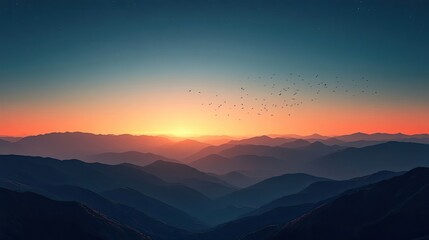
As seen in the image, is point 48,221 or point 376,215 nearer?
point 376,215

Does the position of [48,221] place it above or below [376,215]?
below

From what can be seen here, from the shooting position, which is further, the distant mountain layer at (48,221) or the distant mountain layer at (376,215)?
the distant mountain layer at (48,221)

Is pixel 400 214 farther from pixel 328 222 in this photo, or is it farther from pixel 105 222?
pixel 105 222

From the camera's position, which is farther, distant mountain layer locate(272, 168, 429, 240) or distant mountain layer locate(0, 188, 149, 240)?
distant mountain layer locate(0, 188, 149, 240)
